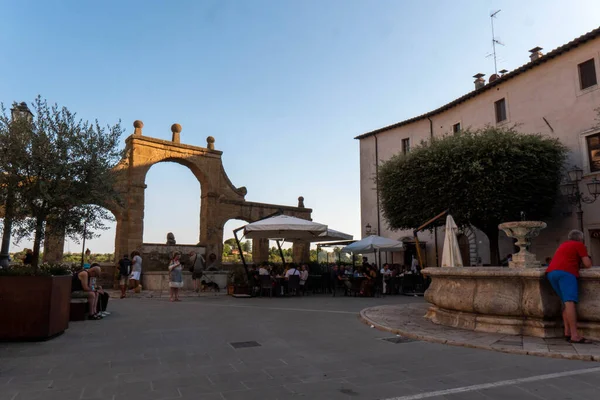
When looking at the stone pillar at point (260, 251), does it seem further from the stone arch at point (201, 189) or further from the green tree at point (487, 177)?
the green tree at point (487, 177)

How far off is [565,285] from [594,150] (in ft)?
45.6

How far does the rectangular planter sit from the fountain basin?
6315 mm

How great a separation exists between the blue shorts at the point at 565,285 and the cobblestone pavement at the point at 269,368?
1.04m

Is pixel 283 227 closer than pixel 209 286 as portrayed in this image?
Yes

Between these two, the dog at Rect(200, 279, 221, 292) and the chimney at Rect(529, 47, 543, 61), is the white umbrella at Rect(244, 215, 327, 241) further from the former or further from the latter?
the chimney at Rect(529, 47, 543, 61)

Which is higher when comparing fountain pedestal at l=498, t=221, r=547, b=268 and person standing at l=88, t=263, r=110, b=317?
fountain pedestal at l=498, t=221, r=547, b=268

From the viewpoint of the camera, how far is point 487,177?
15820 mm

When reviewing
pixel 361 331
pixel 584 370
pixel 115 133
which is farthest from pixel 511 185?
pixel 115 133

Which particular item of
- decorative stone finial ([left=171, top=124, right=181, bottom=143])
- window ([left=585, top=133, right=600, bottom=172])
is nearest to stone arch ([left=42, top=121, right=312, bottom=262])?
decorative stone finial ([left=171, top=124, right=181, bottom=143])

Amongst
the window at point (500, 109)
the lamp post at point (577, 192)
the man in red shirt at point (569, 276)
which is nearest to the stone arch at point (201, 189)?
the window at point (500, 109)

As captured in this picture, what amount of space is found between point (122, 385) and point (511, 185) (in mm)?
15776

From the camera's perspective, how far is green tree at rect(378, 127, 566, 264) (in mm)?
15898

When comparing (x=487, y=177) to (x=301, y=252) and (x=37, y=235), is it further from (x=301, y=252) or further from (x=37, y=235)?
(x=37, y=235)

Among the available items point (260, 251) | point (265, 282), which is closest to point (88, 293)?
point (265, 282)
